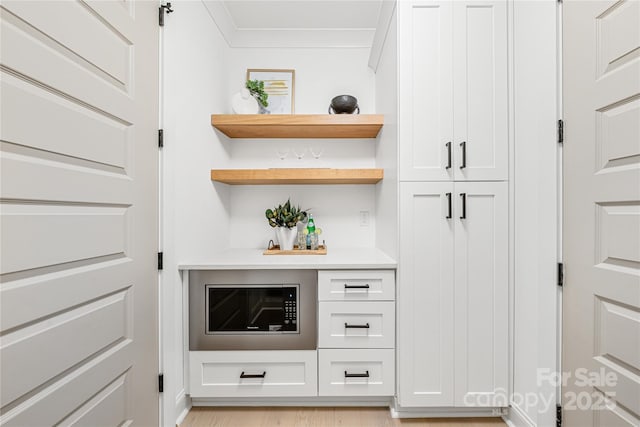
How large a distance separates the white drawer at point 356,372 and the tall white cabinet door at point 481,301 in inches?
14.1

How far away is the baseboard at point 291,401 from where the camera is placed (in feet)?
5.80

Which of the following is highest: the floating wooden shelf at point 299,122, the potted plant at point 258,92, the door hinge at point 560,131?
the potted plant at point 258,92

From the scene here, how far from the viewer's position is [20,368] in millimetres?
817

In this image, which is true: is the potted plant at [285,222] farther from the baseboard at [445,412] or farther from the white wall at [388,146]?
the baseboard at [445,412]

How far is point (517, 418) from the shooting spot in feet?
5.16

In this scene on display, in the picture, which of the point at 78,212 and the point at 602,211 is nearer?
the point at 78,212

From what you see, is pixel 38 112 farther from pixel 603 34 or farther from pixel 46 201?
pixel 603 34

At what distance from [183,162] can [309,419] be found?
158 centimetres

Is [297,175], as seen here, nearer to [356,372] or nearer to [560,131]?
[356,372]

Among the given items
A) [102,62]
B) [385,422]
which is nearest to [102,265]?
[102,62]

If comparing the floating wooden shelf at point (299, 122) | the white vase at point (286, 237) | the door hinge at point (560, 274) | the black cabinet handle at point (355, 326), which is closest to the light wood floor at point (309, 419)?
the black cabinet handle at point (355, 326)

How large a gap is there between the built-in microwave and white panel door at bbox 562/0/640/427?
47.1 inches

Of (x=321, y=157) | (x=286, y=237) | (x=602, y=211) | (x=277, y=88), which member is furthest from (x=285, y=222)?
(x=602, y=211)

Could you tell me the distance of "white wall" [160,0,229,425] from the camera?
4.92 feet
